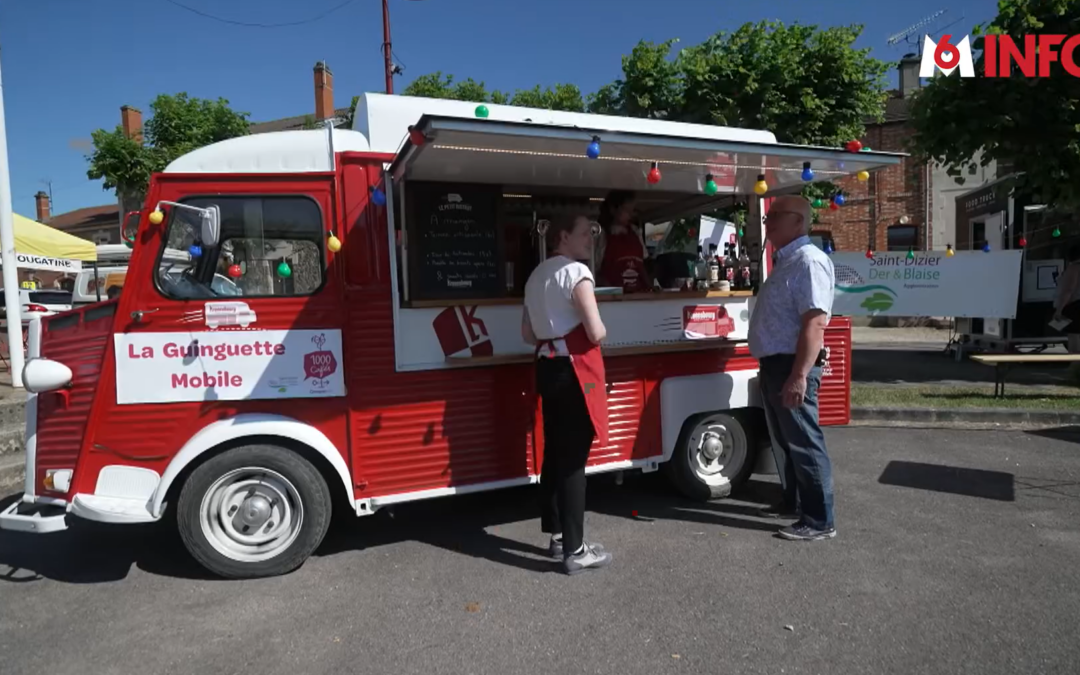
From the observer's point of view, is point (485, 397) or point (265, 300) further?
point (485, 397)

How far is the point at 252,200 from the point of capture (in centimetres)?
378

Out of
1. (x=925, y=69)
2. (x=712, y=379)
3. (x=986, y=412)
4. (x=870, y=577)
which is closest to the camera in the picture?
(x=870, y=577)

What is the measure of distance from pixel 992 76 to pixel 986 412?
445 centimetres

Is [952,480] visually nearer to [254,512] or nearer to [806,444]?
[806,444]

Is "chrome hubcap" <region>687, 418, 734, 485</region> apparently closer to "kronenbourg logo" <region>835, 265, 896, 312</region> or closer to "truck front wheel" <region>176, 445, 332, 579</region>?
"truck front wheel" <region>176, 445, 332, 579</region>

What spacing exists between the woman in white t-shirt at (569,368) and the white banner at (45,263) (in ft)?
25.8

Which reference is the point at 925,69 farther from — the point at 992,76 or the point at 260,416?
the point at 260,416

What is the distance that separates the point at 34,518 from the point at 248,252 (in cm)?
177

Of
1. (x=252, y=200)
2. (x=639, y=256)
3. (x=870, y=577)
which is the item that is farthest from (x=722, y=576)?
(x=252, y=200)

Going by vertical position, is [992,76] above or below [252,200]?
above

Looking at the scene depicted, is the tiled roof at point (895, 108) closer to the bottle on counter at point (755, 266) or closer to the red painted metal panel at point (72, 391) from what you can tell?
the bottle on counter at point (755, 266)

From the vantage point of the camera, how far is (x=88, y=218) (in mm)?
52875

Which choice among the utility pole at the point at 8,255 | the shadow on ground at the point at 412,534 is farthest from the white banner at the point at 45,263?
the shadow on ground at the point at 412,534

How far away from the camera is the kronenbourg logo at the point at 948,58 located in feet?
29.3
